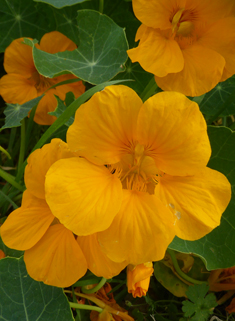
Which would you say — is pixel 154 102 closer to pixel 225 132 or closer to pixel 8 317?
pixel 225 132

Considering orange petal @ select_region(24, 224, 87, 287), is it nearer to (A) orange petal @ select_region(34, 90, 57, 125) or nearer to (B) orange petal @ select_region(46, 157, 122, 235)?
(B) orange petal @ select_region(46, 157, 122, 235)

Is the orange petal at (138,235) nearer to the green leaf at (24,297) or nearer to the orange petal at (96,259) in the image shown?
the orange petal at (96,259)

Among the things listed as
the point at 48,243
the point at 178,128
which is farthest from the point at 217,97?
the point at 48,243

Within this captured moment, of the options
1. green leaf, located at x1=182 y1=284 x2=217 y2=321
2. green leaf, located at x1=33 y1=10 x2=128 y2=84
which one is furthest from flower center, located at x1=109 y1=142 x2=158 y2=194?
green leaf, located at x1=182 y1=284 x2=217 y2=321

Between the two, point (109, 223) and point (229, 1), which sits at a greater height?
point (229, 1)

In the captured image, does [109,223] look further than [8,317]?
No

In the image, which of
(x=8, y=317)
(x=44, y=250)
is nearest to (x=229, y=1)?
(x=44, y=250)

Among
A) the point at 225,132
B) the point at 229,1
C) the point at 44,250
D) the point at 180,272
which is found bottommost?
the point at 180,272

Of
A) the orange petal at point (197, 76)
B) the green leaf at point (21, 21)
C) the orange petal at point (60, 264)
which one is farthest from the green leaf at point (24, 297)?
the green leaf at point (21, 21)

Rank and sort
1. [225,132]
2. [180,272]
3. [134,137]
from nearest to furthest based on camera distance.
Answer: [134,137]
[225,132]
[180,272]
